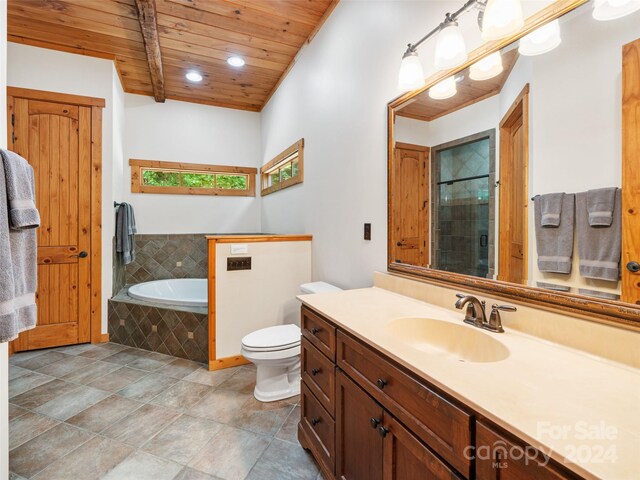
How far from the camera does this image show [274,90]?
12.9ft

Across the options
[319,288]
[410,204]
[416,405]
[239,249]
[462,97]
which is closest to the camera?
[416,405]

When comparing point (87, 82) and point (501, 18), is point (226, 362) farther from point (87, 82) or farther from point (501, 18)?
point (87, 82)

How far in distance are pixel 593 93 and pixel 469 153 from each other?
19.6 inches

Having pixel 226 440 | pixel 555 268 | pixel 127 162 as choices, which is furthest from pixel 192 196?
pixel 555 268

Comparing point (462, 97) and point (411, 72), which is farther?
point (411, 72)

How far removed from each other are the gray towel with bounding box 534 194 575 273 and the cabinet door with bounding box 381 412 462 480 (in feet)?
2.40

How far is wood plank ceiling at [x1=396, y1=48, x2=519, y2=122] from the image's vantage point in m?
1.18

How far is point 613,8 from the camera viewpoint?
2.88 feet

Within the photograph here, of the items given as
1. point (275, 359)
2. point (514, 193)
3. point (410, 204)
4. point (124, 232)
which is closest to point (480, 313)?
point (514, 193)

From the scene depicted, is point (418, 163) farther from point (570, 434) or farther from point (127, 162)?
point (127, 162)

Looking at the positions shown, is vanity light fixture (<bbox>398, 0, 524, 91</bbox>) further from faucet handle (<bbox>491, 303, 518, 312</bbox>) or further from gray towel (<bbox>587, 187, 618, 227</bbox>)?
faucet handle (<bbox>491, 303, 518, 312</bbox>)

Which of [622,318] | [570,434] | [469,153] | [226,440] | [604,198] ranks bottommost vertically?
[226,440]

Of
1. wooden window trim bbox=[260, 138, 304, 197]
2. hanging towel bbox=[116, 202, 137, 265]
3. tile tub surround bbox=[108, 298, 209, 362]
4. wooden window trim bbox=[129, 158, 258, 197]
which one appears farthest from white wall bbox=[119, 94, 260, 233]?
tile tub surround bbox=[108, 298, 209, 362]

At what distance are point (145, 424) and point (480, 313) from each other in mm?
2026
